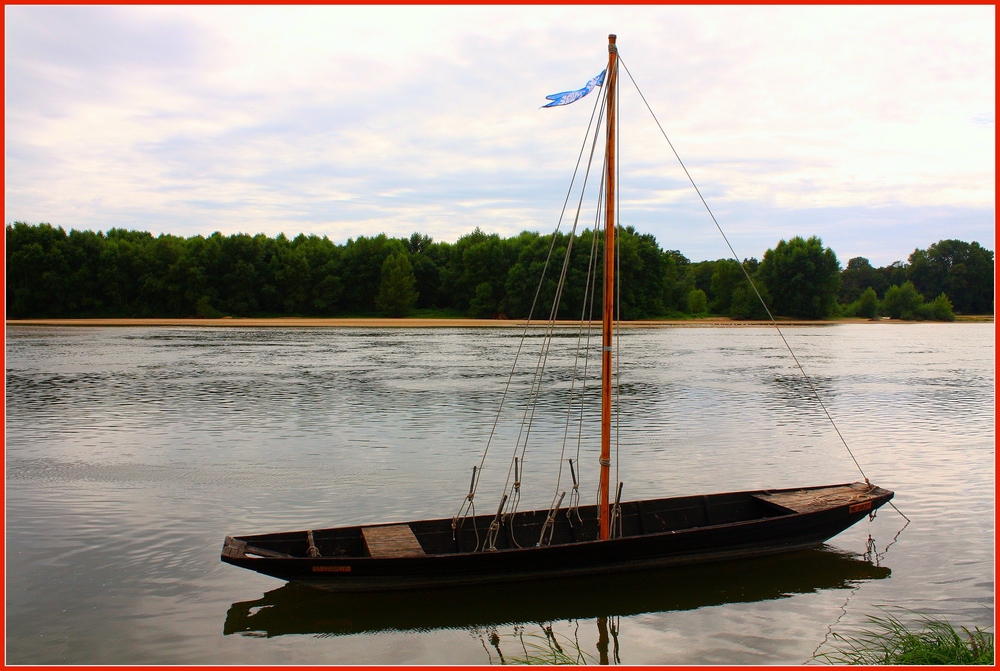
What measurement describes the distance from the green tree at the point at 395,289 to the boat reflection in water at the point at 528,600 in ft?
335

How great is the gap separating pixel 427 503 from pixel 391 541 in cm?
415

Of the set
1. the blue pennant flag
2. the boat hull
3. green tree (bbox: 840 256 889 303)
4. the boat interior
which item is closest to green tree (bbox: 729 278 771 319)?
green tree (bbox: 840 256 889 303)

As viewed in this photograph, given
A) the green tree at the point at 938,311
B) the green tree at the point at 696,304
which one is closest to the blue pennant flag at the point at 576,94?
the green tree at the point at 696,304

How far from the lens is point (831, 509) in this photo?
11.0 metres

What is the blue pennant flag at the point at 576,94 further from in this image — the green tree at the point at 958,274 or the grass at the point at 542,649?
the green tree at the point at 958,274

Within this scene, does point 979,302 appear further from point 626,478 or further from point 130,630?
point 130,630

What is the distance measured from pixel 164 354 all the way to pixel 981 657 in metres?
46.2

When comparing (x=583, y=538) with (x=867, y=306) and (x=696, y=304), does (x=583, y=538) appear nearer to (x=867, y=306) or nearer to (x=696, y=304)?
(x=696, y=304)

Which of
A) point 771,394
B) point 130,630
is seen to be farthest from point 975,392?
point 130,630

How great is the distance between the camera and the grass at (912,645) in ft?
22.6

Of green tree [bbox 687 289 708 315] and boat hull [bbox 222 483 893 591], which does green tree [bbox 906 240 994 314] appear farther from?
boat hull [bbox 222 483 893 591]

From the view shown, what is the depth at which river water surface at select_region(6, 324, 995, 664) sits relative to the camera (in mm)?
8984

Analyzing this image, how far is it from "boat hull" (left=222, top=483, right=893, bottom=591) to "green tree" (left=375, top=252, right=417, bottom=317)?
101 m

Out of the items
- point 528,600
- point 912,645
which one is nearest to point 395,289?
point 528,600
